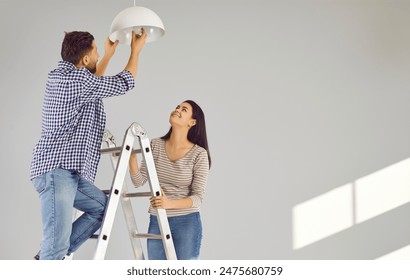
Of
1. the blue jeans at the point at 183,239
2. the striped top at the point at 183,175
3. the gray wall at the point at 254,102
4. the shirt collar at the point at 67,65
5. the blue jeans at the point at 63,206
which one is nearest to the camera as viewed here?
the blue jeans at the point at 63,206

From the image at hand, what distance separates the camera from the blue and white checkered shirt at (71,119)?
106 inches

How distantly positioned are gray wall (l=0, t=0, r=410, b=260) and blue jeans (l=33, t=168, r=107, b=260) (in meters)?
1.30

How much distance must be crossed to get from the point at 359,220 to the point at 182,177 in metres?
1.73

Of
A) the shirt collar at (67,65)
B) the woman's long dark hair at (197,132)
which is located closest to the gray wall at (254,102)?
the woman's long dark hair at (197,132)

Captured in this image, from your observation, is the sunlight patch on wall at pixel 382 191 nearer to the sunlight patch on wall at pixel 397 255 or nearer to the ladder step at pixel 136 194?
the sunlight patch on wall at pixel 397 255

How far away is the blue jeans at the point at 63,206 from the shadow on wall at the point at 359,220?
1.91 m

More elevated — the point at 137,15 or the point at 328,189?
the point at 137,15

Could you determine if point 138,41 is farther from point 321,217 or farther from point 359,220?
point 359,220

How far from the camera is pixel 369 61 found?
4520 mm

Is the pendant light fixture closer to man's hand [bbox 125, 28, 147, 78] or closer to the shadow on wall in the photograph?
man's hand [bbox 125, 28, 147, 78]
